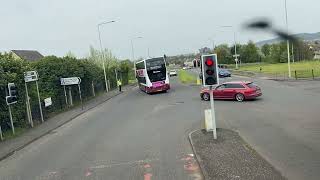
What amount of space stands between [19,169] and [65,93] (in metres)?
25.2

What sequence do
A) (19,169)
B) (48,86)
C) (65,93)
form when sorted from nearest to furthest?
(19,169)
(48,86)
(65,93)

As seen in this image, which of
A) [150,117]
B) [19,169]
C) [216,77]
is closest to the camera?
[19,169]

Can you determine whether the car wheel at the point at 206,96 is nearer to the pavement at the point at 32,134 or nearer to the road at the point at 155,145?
the road at the point at 155,145

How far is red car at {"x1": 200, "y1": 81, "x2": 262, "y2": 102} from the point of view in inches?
1271

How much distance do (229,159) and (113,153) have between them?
452cm

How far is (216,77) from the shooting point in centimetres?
1656

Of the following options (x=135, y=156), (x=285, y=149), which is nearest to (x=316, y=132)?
(x=285, y=149)

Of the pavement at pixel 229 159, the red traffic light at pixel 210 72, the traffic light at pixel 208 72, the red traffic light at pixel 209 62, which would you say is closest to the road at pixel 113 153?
the pavement at pixel 229 159

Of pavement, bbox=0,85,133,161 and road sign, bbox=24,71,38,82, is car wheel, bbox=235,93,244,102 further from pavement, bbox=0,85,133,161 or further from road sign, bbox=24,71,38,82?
road sign, bbox=24,71,38,82

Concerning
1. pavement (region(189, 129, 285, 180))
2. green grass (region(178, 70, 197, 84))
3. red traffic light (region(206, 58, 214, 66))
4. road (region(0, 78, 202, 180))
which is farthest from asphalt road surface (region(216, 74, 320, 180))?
green grass (region(178, 70, 197, 84))

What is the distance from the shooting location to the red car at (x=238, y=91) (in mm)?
32281

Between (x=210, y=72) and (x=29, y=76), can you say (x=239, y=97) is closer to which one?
(x=29, y=76)

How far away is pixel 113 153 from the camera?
50.2 ft

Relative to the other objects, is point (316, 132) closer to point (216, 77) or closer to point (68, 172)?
point (216, 77)
